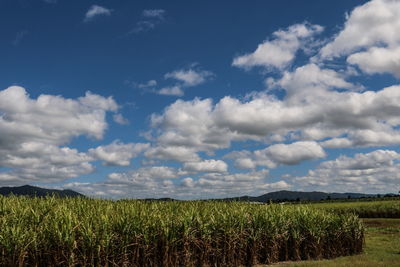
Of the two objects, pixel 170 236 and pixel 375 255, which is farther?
pixel 375 255

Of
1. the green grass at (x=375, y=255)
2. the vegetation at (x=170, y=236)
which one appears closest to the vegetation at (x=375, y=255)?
the green grass at (x=375, y=255)

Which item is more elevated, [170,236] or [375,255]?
[170,236]

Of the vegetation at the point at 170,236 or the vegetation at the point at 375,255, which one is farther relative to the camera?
the vegetation at the point at 375,255

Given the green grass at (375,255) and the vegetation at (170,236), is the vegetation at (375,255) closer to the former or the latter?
the green grass at (375,255)

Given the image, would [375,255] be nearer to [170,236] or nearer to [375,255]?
[375,255]

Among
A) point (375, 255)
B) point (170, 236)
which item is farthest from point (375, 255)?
point (170, 236)

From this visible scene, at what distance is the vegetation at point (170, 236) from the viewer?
14020 mm

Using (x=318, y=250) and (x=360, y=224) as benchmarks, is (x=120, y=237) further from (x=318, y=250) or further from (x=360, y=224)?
(x=360, y=224)

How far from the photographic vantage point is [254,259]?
18.8m

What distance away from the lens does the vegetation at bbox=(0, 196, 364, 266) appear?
552 inches

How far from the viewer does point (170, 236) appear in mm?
16297

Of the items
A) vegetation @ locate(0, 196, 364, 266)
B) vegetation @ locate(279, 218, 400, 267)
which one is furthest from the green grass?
vegetation @ locate(0, 196, 364, 266)

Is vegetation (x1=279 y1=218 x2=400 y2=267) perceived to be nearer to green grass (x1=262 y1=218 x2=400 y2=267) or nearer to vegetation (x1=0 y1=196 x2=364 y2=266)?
green grass (x1=262 y1=218 x2=400 y2=267)

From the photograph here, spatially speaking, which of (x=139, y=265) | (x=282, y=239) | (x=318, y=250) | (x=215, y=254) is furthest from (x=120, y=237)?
(x=318, y=250)
